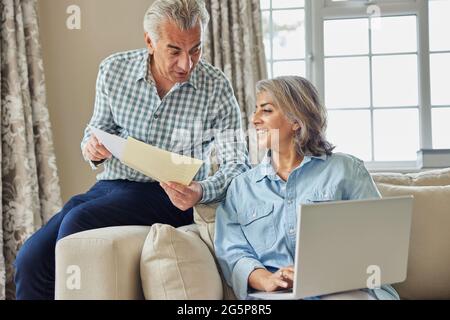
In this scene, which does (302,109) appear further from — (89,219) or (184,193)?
(89,219)

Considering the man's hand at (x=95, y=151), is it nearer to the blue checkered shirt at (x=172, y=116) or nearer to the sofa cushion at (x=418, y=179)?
the blue checkered shirt at (x=172, y=116)

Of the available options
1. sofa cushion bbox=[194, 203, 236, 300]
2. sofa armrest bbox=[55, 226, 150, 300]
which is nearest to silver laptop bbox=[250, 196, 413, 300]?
sofa cushion bbox=[194, 203, 236, 300]

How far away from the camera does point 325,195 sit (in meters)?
1.84

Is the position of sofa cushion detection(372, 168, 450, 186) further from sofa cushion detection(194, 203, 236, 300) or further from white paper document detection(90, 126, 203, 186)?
white paper document detection(90, 126, 203, 186)

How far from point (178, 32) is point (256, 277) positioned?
0.81 meters

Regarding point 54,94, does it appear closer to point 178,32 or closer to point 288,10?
point 288,10

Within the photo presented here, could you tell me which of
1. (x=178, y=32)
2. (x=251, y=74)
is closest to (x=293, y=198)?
(x=178, y=32)

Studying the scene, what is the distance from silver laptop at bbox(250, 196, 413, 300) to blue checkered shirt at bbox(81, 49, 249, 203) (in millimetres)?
678

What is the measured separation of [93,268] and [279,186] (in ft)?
2.09

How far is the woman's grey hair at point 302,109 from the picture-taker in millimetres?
1956

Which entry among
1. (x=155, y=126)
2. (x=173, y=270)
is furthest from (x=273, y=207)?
(x=155, y=126)

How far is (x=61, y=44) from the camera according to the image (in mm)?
3553

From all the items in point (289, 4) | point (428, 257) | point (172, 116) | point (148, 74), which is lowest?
point (428, 257)

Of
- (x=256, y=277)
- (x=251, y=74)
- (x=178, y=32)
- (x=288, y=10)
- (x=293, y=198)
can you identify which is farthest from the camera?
(x=288, y=10)
